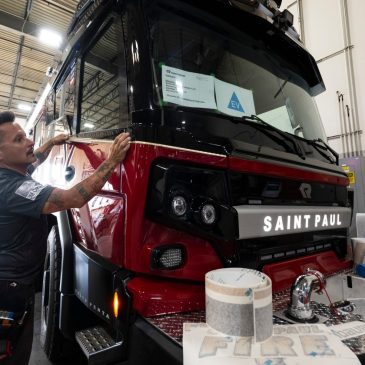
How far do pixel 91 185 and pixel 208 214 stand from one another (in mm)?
553

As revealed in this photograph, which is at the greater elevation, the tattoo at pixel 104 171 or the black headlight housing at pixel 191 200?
the tattoo at pixel 104 171

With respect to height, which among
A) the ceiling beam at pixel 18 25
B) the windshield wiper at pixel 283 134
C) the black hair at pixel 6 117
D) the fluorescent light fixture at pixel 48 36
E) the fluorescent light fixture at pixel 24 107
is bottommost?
the windshield wiper at pixel 283 134

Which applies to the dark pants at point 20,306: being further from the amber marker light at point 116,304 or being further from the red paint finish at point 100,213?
the amber marker light at point 116,304

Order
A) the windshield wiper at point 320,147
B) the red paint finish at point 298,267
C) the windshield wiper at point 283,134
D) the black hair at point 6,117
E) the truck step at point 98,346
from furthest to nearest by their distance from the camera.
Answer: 1. the windshield wiper at point 320,147
2. the black hair at point 6,117
3. the windshield wiper at point 283,134
4. the red paint finish at point 298,267
5. the truck step at point 98,346

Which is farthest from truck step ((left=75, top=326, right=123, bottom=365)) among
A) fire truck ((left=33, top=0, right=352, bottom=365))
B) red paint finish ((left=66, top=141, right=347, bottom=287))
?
red paint finish ((left=66, top=141, right=347, bottom=287))

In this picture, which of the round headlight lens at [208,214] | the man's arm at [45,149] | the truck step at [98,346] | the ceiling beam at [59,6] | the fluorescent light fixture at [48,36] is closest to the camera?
the truck step at [98,346]

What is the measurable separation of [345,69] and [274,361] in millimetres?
5933

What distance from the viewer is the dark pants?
1.68m

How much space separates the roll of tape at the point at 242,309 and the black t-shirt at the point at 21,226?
101 cm

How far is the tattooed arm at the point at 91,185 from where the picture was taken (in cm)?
127

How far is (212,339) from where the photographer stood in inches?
36.5

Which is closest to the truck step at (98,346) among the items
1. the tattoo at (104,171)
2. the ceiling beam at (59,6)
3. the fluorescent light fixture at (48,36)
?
the tattoo at (104,171)

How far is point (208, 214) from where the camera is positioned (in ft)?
4.16

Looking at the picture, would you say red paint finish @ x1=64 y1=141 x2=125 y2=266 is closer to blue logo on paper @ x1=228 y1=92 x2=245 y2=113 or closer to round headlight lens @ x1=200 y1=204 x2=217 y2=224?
round headlight lens @ x1=200 y1=204 x2=217 y2=224
